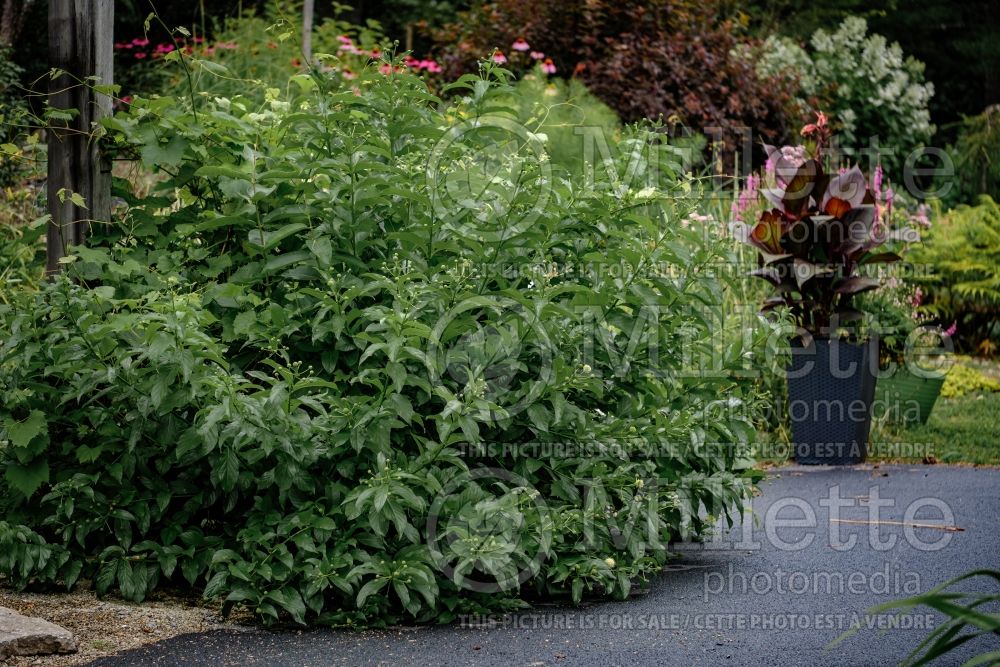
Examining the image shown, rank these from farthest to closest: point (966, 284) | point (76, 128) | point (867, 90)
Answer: point (867, 90)
point (966, 284)
point (76, 128)

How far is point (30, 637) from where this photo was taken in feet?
8.66

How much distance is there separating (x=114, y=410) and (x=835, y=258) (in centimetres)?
413

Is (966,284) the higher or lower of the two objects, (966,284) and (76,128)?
the lower

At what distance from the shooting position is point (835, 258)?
19.1 ft

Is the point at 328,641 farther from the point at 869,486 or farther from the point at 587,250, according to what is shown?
the point at 869,486

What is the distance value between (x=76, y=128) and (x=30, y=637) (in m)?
1.88

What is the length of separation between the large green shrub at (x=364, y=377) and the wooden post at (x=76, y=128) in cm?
9

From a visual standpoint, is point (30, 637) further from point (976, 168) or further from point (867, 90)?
point (867, 90)

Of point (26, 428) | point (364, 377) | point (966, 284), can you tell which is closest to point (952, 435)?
point (966, 284)

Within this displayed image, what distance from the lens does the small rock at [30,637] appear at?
261 cm

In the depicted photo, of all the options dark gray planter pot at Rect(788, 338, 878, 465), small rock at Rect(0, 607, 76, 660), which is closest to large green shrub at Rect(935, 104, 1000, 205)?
dark gray planter pot at Rect(788, 338, 878, 465)

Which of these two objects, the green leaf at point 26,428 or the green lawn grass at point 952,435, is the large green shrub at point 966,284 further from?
the green leaf at point 26,428

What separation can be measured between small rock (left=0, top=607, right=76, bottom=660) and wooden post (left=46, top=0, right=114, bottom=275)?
135cm

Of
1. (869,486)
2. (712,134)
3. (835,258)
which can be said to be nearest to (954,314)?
(712,134)
